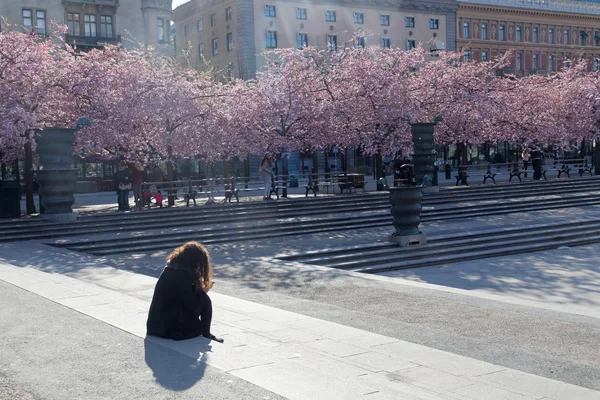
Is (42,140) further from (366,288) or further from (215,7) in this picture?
(215,7)

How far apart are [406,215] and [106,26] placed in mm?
37731

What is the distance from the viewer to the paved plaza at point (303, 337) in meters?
6.54

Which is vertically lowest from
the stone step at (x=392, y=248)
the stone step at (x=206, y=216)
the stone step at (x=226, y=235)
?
the stone step at (x=392, y=248)

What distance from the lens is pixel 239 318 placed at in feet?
31.8

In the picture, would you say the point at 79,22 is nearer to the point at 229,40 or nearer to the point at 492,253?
the point at 229,40

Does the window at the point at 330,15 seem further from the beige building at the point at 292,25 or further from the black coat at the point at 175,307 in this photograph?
the black coat at the point at 175,307

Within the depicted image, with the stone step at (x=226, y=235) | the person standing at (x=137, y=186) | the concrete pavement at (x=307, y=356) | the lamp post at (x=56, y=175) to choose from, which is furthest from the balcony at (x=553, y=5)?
the concrete pavement at (x=307, y=356)

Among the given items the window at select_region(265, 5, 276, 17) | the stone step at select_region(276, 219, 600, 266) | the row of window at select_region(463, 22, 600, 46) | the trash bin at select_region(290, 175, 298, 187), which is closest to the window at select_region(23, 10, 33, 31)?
the window at select_region(265, 5, 276, 17)

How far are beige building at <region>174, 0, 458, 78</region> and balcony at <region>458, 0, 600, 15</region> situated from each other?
5114 mm

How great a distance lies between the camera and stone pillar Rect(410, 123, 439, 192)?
103 feet

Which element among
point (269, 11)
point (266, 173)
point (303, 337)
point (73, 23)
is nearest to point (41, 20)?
point (73, 23)

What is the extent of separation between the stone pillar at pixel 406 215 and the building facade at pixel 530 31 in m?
55.3

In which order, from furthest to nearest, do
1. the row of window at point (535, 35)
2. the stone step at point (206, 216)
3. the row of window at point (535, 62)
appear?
the row of window at point (535, 62) < the row of window at point (535, 35) < the stone step at point (206, 216)

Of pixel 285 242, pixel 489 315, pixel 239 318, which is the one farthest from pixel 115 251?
pixel 489 315
